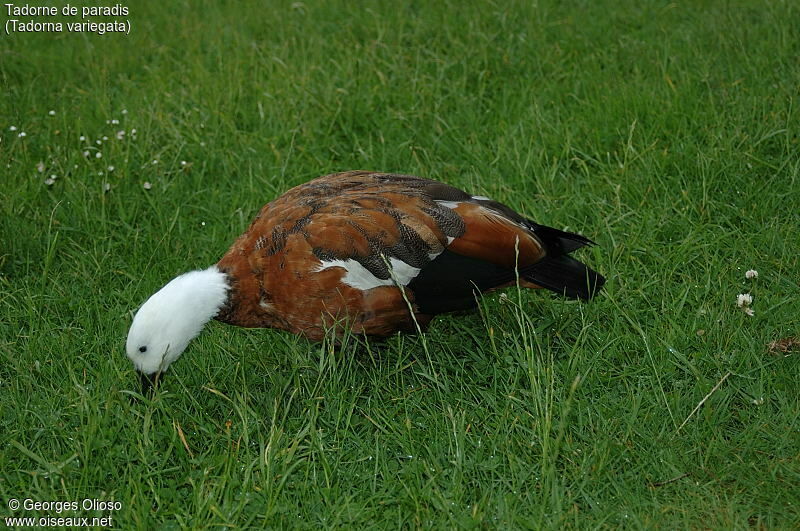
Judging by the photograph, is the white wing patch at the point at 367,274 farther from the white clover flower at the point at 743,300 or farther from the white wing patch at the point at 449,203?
the white clover flower at the point at 743,300

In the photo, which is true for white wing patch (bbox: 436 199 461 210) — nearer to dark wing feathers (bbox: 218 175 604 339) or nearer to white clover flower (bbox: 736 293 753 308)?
dark wing feathers (bbox: 218 175 604 339)

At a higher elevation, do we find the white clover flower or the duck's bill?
the white clover flower

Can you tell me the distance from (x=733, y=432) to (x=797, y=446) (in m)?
0.25

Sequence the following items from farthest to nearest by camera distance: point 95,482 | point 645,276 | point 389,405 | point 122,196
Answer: point 122,196 < point 645,276 < point 389,405 < point 95,482

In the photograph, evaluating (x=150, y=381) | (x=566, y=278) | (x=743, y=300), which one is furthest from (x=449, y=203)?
(x=150, y=381)

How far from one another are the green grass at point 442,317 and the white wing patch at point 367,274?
33 centimetres

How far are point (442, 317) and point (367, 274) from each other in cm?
81

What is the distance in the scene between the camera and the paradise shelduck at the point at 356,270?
3.55m

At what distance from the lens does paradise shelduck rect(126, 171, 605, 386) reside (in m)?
3.55

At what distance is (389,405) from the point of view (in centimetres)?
361

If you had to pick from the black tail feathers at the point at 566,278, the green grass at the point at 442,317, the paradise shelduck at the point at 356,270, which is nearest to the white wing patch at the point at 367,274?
the paradise shelduck at the point at 356,270

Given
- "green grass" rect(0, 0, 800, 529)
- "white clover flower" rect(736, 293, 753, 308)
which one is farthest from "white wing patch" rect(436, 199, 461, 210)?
"white clover flower" rect(736, 293, 753, 308)

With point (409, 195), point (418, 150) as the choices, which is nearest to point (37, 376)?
point (409, 195)

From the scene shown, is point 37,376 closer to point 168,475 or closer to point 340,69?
point 168,475
